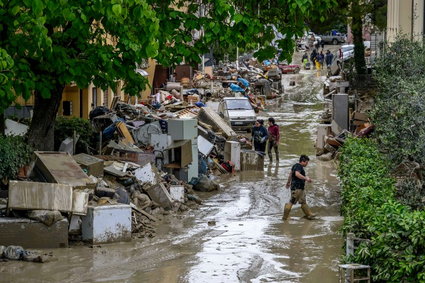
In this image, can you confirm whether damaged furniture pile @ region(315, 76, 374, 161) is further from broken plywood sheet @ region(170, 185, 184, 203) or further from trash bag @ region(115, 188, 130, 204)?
trash bag @ region(115, 188, 130, 204)

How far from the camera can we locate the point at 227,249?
17250mm

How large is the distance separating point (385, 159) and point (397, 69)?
15.6 feet

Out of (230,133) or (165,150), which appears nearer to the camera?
(165,150)

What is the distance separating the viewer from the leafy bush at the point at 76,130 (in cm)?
2414

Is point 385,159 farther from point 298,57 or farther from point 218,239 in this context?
point 298,57

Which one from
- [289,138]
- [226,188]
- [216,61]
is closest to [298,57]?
[216,61]

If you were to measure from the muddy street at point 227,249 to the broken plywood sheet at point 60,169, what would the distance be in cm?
161

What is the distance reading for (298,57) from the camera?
80.0 metres

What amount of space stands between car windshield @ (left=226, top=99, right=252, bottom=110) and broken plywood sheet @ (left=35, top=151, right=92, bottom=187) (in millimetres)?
23440

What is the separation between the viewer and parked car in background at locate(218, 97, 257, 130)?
40759 millimetres

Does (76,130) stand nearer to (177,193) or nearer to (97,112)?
(177,193)

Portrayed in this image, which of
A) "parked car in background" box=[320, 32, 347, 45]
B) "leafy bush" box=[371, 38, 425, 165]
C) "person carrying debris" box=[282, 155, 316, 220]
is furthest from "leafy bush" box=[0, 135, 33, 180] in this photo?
"parked car in background" box=[320, 32, 347, 45]

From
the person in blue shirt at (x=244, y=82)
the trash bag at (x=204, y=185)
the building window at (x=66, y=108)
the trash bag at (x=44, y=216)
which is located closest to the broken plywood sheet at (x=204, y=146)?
the trash bag at (x=204, y=185)

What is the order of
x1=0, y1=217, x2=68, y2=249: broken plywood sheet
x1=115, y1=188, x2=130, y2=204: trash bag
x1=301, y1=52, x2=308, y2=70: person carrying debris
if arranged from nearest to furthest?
x1=0, y1=217, x2=68, y2=249: broken plywood sheet → x1=115, y1=188, x2=130, y2=204: trash bag → x1=301, y1=52, x2=308, y2=70: person carrying debris
